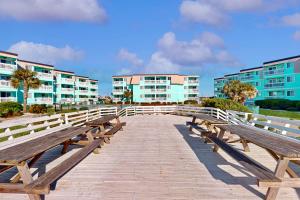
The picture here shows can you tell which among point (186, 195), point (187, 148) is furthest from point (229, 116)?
point (186, 195)

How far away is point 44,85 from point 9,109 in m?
26.2

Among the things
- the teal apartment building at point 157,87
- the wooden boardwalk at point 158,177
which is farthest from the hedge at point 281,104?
the wooden boardwalk at point 158,177

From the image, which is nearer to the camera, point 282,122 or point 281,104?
point 282,122

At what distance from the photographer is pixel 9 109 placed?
32250mm

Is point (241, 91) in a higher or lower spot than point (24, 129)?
higher

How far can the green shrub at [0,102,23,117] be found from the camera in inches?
1224

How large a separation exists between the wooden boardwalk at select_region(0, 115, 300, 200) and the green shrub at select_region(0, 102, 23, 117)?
2625cm

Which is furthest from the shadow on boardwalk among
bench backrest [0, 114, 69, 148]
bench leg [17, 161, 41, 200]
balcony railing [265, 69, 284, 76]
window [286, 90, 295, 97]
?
balcony railing [265, 69, 284, 76]

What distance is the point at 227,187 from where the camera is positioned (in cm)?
517

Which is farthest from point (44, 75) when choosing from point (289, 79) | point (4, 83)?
point (289, 79)

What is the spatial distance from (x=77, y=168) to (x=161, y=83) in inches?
2659

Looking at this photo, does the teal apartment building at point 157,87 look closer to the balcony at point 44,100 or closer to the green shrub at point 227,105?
the balcony at point 44,100

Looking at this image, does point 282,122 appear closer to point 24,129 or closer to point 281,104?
point 24,129

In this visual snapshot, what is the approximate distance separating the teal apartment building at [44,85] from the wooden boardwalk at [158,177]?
4116cm
